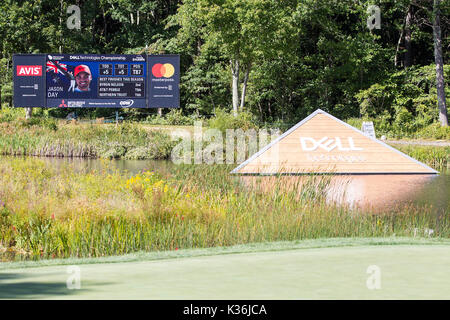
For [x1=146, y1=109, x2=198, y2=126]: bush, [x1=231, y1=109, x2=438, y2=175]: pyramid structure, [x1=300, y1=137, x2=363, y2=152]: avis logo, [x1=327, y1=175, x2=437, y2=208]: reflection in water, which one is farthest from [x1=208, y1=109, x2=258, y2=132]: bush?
[x1=146, y1=109, x2=198, y2=126]: bush

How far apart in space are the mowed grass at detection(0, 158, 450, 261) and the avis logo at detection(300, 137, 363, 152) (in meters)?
11.0

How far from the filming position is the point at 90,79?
1452 inches

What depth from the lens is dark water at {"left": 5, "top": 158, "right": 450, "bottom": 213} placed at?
58.5ft

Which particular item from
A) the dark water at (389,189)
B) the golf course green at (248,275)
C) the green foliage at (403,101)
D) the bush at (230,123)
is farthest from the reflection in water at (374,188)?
the green foliage at (403,101)

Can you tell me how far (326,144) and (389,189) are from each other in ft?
17.5

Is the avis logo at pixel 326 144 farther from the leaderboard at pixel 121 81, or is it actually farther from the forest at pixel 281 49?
the forest at pixel 281 49

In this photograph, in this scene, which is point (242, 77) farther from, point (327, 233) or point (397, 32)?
point (327, 233)

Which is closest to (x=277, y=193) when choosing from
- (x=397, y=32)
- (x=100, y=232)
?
(x=100, y=232)

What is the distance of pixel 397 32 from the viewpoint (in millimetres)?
51062

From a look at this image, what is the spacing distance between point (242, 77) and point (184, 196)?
35.0 meters

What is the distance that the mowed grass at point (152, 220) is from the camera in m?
11.5

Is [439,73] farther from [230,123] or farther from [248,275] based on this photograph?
[248,275]

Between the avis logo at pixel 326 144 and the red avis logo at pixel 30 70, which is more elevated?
the red avis logo at pixel 30 70

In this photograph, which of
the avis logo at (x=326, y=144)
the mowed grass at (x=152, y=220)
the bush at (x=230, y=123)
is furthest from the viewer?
the bush at (x=230, y=123)
